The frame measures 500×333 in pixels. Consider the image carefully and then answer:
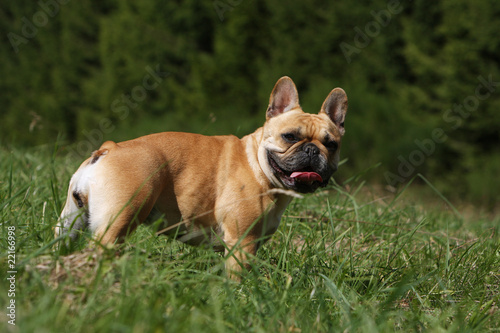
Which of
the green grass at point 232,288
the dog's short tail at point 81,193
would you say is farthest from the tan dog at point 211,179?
the green grass at point 232,288

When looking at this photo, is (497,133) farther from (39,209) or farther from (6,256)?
(6,256)

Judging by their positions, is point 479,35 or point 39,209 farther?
point 479,35

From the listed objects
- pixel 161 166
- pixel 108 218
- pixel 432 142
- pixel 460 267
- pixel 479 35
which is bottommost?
pixel 432 142

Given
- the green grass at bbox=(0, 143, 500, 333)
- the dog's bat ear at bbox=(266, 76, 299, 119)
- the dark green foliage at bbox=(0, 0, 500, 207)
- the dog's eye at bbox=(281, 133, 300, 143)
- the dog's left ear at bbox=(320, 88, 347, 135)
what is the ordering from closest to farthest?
the green grass at bbox=(0, 143, 500, 333) → the dog's eye at bbox=(281, 133, 300, 143) → the dog's bat ear at bbox=(266, 76, 299, 119) → the dog's left ear at bbox=(320, 88, 347, 135) → the dark green foliage at bbox=(0, 0, 500, 207)

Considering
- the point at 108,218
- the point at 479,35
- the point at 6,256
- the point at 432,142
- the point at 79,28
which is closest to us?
the point at 6,256

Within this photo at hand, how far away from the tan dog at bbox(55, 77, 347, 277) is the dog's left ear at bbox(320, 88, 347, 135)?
0.20 m

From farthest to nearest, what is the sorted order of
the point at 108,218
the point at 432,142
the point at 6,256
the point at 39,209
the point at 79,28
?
the point at 79,28, the point at 432,142, the point at 39,209, the point at 108,218, the point at 6,256

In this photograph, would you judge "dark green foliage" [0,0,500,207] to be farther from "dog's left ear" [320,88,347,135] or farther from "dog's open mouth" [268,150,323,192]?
"dog's open mouth" [268,150,323,192]

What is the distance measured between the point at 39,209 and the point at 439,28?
8.20m

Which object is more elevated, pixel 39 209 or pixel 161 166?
pixel 161 166

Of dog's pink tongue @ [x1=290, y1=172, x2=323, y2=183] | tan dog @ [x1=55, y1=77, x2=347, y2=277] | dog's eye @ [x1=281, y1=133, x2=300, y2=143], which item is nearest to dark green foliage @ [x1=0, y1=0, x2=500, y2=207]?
tan dog @ [x1=55, y1=77, x2=347, y2=277]

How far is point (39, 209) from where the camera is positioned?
3965mm

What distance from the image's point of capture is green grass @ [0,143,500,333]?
2.14 m

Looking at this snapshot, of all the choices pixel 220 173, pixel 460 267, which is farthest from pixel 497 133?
pixel 220 173
